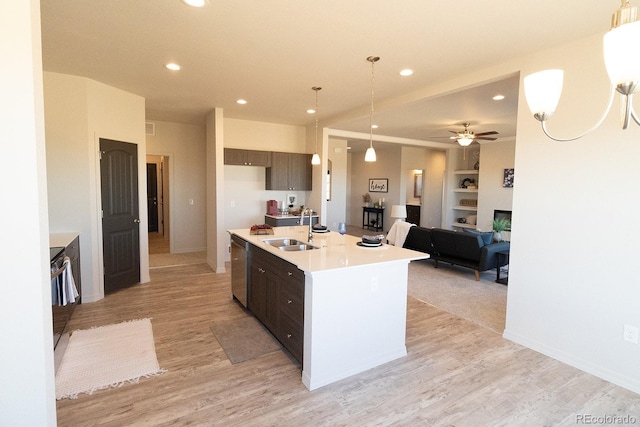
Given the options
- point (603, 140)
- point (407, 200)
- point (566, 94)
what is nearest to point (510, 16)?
point (566, 94)

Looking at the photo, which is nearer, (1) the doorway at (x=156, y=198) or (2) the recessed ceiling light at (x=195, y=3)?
(2) the recessed ceiling light at (x=195, y=3)

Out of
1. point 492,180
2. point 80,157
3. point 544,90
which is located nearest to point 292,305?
point 544,90

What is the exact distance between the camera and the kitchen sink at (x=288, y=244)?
3.57 m

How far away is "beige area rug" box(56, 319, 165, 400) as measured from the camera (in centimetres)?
250

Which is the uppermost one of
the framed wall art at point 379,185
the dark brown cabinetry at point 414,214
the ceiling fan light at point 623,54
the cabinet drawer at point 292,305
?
the ceiling fan light at point 623,54

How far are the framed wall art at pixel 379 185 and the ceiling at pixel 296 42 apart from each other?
6.16 m

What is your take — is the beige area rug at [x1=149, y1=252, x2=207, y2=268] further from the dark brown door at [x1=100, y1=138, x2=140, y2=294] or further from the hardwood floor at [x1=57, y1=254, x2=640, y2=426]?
the hardwood floor at [x1=57, y1=254, x2=640, y2=426]

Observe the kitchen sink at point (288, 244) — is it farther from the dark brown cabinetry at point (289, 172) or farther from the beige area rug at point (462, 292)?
the dark brown cabinetry at point (289, 172)

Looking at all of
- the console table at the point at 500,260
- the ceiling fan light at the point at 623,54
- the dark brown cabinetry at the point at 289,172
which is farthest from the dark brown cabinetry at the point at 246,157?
the ceiling fan light at the point at 623,54

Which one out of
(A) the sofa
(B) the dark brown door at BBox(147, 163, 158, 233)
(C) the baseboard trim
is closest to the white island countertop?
(C) the baseboard trim

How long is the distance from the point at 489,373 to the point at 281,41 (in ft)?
10.9

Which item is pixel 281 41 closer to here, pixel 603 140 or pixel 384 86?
pixel 384 86

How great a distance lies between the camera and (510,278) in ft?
10.9

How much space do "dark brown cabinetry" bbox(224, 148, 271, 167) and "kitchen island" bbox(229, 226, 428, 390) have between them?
347 centimetres
